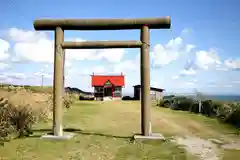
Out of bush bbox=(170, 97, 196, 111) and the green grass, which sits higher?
bush bbox=(170, 97, 196, 111)

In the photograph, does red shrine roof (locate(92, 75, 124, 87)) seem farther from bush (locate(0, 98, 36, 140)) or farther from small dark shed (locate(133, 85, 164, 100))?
bush (locate(0, 98, 36, 140))

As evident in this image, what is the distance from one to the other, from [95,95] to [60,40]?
32049 mm

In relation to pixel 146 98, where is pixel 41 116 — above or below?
below

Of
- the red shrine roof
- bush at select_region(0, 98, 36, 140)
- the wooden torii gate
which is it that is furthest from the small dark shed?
the wooden torii gate

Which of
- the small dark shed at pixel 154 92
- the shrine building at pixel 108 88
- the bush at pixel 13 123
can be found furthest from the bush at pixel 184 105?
the small dark shed at pixel 154 92

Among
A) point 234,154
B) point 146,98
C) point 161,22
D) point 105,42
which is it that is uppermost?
point 161,22

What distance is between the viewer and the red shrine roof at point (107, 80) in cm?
4106

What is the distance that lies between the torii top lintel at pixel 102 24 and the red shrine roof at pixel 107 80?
104 ft

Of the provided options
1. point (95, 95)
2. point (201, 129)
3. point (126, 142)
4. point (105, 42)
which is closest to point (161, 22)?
point (105, 42)

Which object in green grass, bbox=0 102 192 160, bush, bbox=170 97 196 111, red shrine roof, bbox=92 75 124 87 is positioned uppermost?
red shrine roof, bbox=92 75 124 87

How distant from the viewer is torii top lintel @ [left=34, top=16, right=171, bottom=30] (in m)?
8.88

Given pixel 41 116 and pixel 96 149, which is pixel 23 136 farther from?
pixel 41 116

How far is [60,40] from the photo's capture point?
9266 millimetres

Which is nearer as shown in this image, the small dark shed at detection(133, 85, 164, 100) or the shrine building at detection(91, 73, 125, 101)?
the shrine building at detection(91, 73, 125, 101)
